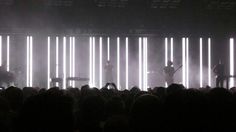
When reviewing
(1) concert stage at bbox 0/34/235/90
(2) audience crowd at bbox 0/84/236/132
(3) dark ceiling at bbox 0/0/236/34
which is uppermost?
(3) dark ceiling at bbox 0/0/236/34

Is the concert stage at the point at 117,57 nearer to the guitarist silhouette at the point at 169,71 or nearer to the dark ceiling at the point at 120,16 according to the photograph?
the dark ceiling at the point at 120,16

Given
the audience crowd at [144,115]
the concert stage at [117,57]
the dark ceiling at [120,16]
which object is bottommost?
the audience crowd at [144,115]

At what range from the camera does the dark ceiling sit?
16359mm

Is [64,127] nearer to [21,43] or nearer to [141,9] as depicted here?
[141,9]

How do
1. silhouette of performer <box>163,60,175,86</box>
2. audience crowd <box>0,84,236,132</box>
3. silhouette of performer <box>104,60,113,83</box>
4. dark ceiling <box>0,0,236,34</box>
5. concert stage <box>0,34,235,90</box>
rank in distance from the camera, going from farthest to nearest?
concert stage <box>0,34,235,90</box> < silhouette of performer <box>104,60,113,83</box> < silhouette of performer <box>163,60,175,86</box> < dark ceiling <box>0,0,236,34</box> < audience crowd <box>0,84,236,132</box>

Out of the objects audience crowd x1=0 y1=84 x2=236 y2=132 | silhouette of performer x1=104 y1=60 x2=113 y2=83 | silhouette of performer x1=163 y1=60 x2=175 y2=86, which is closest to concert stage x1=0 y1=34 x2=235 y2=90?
silhouette of performer x1=104 y1=60 x2=113 y2=83

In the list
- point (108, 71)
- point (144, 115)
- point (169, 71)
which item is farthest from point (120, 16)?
point (144, 115)

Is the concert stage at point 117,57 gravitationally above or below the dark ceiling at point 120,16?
below

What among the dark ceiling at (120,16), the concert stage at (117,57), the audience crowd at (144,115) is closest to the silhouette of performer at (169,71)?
the concert stage at (117,57)

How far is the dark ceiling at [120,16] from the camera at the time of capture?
16.4 metres

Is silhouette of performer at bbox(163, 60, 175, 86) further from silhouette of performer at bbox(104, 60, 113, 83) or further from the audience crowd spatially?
the audience crowd

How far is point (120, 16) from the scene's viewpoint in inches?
661

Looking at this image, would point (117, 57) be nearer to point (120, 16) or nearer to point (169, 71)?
point (120, 16)

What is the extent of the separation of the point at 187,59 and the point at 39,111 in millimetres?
16558
